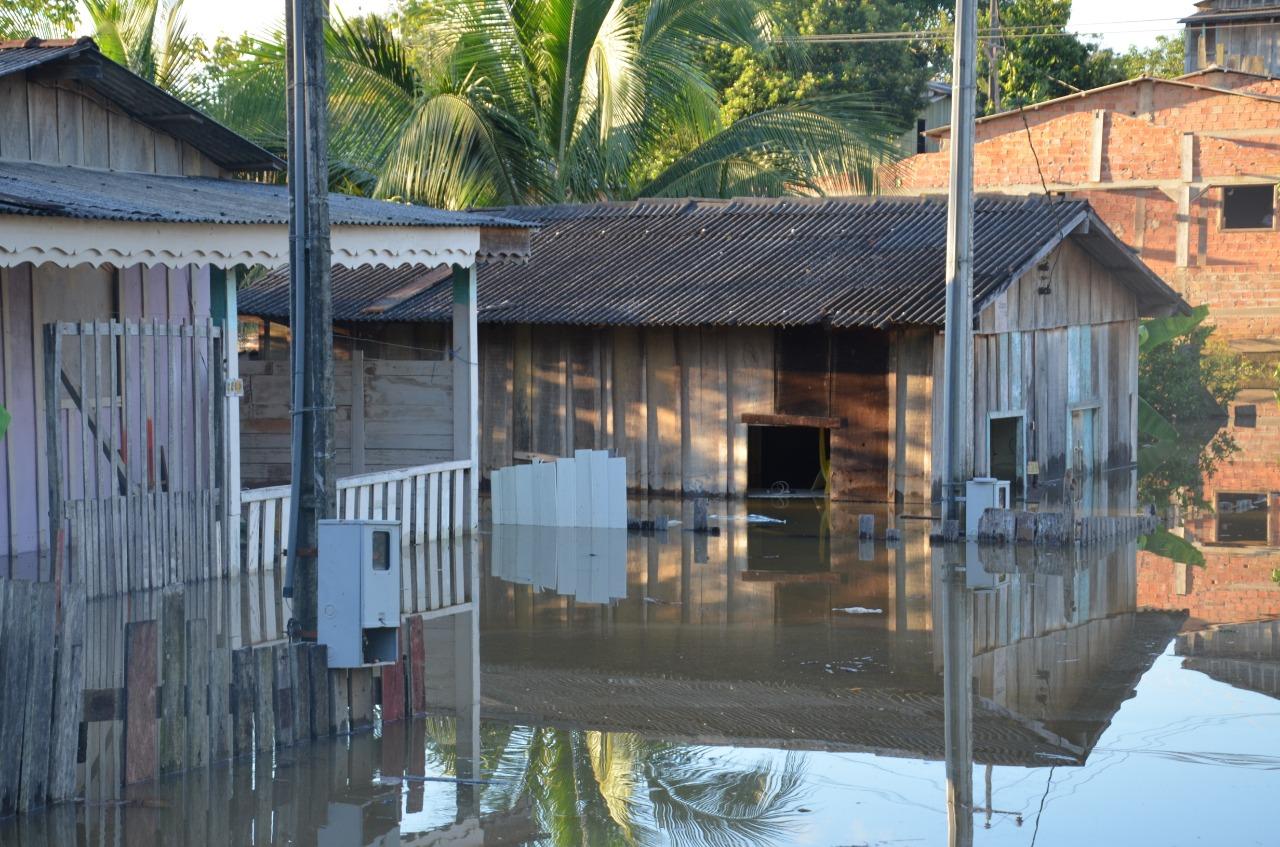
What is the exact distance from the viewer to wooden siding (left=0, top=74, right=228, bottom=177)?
13961 mm

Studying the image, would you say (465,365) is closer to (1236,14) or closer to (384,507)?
(384,507)

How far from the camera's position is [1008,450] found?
21.7 metres

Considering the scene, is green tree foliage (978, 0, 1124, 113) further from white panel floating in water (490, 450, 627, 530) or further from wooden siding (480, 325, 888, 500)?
white panel floating in water (490, 450, 627, 530)

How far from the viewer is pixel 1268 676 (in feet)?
35.8

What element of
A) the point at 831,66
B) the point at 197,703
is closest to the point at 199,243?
the point at 197,703

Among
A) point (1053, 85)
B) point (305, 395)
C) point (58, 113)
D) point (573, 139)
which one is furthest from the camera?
point (1053, 85)

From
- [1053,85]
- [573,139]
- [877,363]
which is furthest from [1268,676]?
[1053,85]

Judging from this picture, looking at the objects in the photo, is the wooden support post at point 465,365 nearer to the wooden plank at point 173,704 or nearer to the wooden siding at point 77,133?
the wooden siding at point 77,133

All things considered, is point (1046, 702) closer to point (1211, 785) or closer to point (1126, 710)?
point (1126, 710)

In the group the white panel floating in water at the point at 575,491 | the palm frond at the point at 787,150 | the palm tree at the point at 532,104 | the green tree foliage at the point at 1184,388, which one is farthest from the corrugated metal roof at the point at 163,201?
the green tree foliage at the point at 1184,388

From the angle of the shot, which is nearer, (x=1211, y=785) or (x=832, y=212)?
(x=1211, y=785)

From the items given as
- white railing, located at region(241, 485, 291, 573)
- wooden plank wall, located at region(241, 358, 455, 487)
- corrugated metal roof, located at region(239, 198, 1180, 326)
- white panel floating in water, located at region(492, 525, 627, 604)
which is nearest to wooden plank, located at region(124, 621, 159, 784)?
white panel floating in water, located at region(492, 525, 627, 604)

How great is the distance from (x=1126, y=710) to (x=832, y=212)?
14.8 metres

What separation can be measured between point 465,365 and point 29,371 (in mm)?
4320
